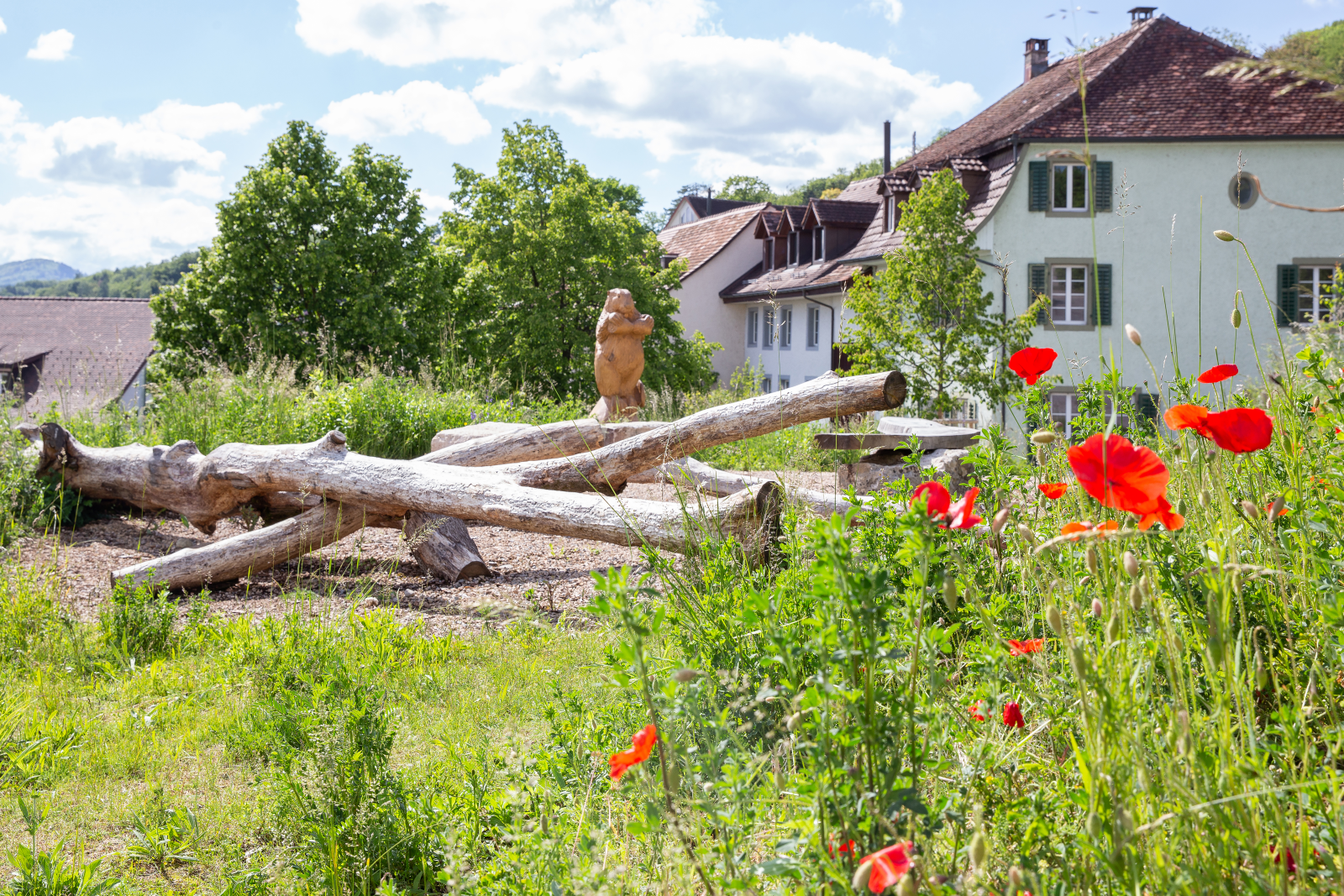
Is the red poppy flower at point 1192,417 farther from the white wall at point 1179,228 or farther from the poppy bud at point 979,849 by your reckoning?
the white wall at point 1179,228

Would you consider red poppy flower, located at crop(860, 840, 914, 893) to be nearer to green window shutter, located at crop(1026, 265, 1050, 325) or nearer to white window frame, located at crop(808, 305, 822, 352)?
green window shutter, located at crop(1026, 265, 1050, 325)

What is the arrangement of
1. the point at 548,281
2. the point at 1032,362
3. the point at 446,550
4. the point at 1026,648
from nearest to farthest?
the point at 1026,648
the point at 1032,362
the point at 446,550
the point at 548,281

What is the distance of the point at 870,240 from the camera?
2352 centimetres

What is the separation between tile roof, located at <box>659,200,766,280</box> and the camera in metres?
33.2

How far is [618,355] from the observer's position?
1053cm

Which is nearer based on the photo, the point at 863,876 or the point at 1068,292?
the point at 863,876

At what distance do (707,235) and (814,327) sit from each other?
30.7ft

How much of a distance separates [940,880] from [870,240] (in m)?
23.7

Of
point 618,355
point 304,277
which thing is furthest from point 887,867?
point 304,277

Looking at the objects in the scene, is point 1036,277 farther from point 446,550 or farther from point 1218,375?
point 1218,375

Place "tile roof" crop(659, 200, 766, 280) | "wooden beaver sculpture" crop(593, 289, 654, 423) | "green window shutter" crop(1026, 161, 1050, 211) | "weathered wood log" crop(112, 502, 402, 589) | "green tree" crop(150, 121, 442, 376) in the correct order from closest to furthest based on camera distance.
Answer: "weathered wood log" crop(112, 502, 402, 589), "wooden beaver sculpture" crop(593, 289, 654, 423), "green tree" crop(150, 121, 442, 376), "green window shutter" crop(1026, 161, 1050, 211), "tile roof" crop(659, 200, 766, 280)

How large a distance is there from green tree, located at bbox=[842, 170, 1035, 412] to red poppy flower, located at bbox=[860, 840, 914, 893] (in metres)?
12.6

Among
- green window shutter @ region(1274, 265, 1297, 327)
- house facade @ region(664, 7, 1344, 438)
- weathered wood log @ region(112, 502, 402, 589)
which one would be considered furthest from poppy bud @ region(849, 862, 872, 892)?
green window shutter @ region(1274, 265, 1297, 327)

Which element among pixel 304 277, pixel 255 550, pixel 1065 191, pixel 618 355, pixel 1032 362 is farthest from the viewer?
pixel 1065 191
